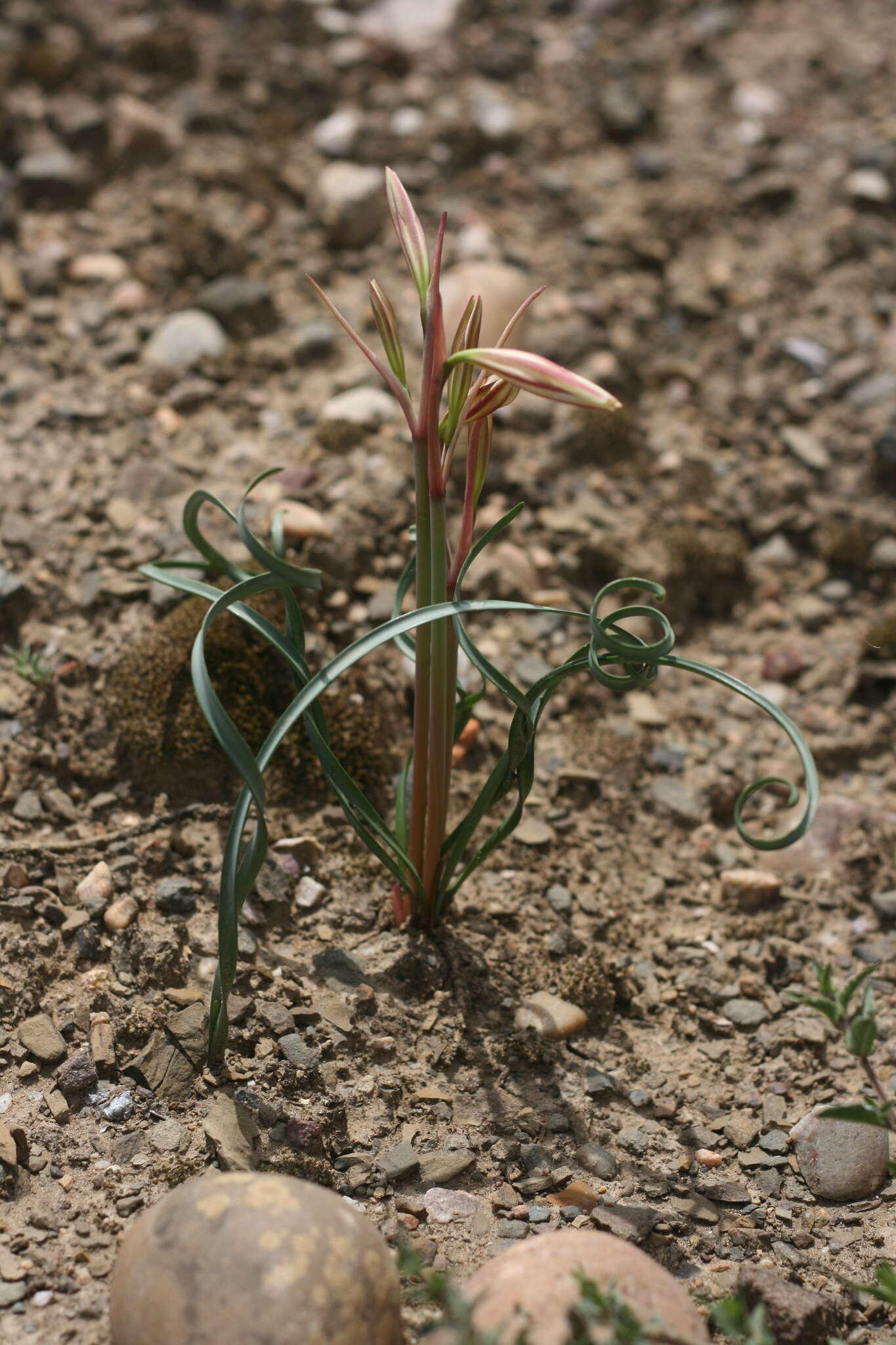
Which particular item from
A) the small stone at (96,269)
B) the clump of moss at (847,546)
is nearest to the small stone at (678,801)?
the clump of moss at (847,546)

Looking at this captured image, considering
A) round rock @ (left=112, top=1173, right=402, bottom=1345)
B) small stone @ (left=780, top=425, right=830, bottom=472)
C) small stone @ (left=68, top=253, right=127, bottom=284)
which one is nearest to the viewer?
round rock @ (left=112, top=1173, right=402, bottom=1345)

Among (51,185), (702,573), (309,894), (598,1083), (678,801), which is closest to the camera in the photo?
(598,1083)

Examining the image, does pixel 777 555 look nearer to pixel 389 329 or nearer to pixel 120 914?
pixel 389 329

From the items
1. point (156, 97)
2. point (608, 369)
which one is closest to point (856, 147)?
point (608, 369)

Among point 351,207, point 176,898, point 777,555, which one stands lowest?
point 176,898

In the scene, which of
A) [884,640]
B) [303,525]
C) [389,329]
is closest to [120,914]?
[303,525]

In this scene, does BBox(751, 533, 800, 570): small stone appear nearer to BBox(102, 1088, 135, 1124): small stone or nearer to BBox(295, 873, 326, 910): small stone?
BBox(295, 873, 326, 910): small stone

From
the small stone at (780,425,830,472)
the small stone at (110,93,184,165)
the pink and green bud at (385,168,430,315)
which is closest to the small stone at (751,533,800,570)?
the small stone at (780,425,830,472)
